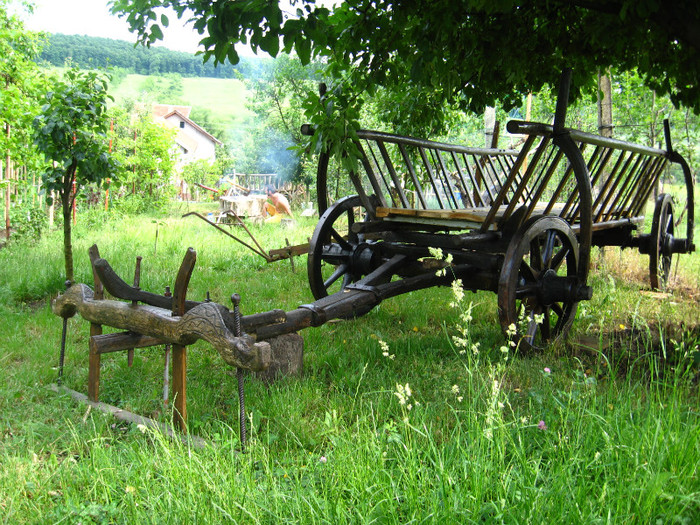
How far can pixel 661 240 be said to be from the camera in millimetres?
5980

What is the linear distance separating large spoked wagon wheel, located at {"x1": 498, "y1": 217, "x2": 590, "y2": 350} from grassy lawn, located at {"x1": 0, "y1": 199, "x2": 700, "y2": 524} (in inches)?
7.9

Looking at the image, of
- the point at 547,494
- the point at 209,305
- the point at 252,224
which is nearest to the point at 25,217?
the point at 252,224

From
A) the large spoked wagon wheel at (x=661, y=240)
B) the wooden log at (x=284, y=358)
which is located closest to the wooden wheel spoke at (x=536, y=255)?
the wooden log at (x=284, y=358)

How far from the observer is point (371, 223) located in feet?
13.6

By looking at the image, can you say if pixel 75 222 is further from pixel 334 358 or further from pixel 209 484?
pixel 209 484

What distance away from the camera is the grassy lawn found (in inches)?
73.6

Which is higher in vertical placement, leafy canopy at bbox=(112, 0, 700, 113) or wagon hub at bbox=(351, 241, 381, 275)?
leafy canopy at bbox=(112, 0, 700, 113)

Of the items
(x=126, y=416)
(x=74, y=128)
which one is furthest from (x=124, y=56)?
(x=126, y=416)

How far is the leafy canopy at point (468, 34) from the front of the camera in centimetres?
273

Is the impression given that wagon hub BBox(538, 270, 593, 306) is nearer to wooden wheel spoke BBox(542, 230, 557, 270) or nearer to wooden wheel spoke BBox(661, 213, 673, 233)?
wooden wheel spoke BBox(542, 230, 557, 270)

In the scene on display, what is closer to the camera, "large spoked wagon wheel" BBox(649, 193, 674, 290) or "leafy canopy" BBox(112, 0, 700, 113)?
"leafy canopy" BBox(112, 0, 700, 113)

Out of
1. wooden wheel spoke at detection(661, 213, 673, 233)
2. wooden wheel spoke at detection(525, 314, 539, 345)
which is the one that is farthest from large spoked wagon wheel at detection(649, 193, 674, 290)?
wooden wheel spoke at detection(525, 314, 539, 345)

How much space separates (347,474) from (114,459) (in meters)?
1.04

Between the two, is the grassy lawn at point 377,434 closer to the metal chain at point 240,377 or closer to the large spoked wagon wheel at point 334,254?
the metal chain at point 240,377
